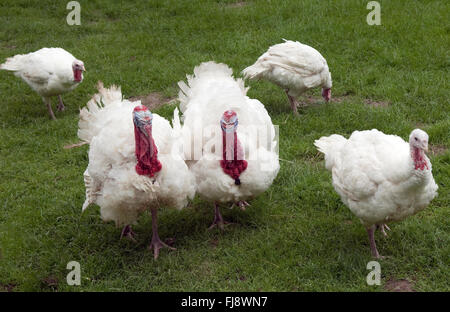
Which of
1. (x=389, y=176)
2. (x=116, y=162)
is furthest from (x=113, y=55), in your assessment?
(x=389, y=176)

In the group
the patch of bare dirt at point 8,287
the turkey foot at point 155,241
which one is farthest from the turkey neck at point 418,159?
the patch of bare dirt at point 8,287

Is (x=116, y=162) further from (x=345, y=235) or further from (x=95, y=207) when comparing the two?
(x=345, y=235)

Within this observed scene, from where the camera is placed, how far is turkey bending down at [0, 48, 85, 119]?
7160 mm

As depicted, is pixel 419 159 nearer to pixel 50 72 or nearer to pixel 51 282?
pixel 51 282

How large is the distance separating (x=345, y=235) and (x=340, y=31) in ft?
15.6

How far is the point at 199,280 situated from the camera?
4285 mm

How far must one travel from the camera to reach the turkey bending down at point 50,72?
7.16 m

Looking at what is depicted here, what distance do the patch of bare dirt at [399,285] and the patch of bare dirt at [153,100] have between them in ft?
13.5

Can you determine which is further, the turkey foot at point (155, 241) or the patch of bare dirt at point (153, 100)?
the patch of bare dirt at point (153, 100)

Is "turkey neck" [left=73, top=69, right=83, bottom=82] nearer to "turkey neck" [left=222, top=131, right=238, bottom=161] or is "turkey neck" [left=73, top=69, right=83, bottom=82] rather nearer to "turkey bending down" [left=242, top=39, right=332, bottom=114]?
"turkey bending down" [left=242, top=39, right=332, bottom=114]

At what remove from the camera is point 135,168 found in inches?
164

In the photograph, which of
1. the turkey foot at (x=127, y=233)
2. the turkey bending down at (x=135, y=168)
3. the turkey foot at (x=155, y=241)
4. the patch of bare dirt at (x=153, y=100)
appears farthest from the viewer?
the patch of bare dirt at (x=153, y=100)

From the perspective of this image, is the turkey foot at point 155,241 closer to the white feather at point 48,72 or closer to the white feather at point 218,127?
the white feather at point 218,127

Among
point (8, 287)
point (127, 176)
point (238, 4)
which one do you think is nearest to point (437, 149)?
point (127, 176)
